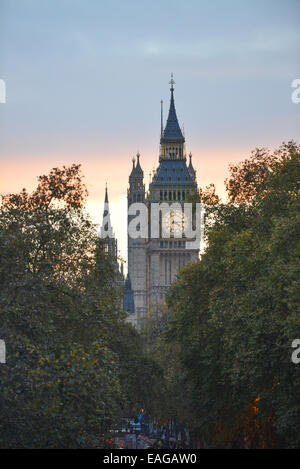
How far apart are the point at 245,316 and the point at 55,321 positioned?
725 cm

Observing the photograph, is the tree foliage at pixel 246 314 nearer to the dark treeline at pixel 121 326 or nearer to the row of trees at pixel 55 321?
the dark treeline at pixel 121 326

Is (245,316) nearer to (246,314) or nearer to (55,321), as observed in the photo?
(246,314)

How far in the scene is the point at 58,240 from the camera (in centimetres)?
4575

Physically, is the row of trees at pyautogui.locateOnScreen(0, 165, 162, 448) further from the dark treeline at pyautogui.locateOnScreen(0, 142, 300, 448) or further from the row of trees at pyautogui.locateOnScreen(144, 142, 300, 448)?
the row of trees at pyautogui.locateOnScreen(144, 142, 300, 448)

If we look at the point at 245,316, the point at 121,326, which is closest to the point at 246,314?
the point at 245,316

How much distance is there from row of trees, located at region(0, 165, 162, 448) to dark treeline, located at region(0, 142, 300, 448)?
0.05m

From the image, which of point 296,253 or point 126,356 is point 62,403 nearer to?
point 296,253

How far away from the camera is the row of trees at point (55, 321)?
37.1 m

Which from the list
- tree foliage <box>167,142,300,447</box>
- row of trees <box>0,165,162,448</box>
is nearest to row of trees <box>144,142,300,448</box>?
tree foliage <box>167,142,300,447</box>

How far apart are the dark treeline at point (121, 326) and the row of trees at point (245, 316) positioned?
8 centimetres

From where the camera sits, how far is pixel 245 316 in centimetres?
4588

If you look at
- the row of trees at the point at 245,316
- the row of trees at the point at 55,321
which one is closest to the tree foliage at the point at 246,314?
the row of trees at the point at 245,316
